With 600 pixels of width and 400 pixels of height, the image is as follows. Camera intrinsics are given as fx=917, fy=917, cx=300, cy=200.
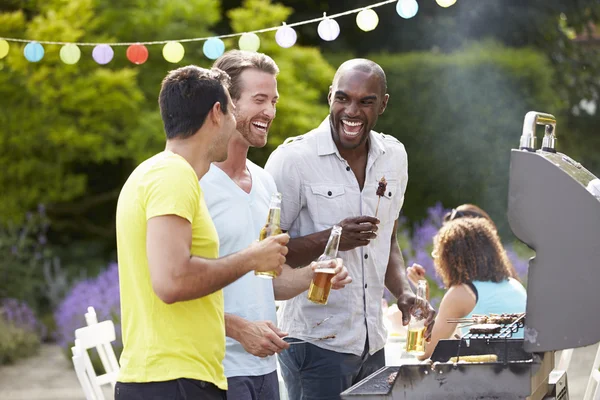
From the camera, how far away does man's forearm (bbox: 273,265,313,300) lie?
2.99m

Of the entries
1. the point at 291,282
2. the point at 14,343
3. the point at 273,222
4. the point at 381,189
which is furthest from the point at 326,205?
the point at 14,343

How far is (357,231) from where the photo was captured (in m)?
2.95

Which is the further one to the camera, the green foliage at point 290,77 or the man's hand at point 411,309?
the green foliage at point 290,77

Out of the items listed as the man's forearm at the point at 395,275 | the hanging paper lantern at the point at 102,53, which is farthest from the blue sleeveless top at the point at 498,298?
the hanging paper lantern at the point at 102,53

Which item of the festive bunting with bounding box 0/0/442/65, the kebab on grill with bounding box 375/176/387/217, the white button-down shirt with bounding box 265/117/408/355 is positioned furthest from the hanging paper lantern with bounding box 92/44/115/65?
the kebab on grill with bounding box 375/176/387/217

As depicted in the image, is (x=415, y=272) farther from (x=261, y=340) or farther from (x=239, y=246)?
(x=261, y=340)

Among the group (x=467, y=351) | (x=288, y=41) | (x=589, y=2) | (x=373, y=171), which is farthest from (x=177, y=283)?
(x=589, y=2)

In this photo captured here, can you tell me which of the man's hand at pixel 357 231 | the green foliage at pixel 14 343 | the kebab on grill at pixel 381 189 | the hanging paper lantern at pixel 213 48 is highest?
the hanging paper lantern at pixel 213 48

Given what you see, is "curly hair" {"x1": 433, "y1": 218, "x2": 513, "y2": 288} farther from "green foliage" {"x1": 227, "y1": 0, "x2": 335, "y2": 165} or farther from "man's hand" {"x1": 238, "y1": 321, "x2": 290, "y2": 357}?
"green foliage" {"x1": 227, "y1": 0, "x2": 335, "y2": 165}

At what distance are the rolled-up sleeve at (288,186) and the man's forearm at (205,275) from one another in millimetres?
932

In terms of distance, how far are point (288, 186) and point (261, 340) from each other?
29.5 inches

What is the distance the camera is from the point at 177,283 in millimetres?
2158

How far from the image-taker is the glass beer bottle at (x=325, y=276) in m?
2.77

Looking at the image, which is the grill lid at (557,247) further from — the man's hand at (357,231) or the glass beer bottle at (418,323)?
the glass beer bottle at (418,323)
